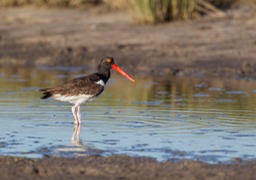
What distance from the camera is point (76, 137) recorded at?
954 centimetres

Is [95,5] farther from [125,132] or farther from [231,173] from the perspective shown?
[231,173]

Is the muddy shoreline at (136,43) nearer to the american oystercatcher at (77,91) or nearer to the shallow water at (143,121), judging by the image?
the shallow water at (143,121)

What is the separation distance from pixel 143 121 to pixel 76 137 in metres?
1.47

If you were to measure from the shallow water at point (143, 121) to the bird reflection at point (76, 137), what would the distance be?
0.5 inches

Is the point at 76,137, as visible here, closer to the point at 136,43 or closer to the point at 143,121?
the point at 143,121

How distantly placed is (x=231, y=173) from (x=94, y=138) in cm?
254

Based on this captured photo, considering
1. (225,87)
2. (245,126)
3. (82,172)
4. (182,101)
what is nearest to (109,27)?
(225,87)

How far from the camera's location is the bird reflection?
9133mm

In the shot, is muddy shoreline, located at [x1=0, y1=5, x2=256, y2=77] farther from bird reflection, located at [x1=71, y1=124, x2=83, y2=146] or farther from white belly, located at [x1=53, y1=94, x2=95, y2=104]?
bird reflection, located at [x1=71, y1=124, x2=83, y2=146]

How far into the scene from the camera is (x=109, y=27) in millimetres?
19812

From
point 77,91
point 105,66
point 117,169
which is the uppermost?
Answer: point 105,66

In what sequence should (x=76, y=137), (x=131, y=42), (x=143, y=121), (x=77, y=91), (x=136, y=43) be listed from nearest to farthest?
(x=76, y=137) → (x=143, y=121) → (x=77, y=91) → (x=136, y=43) → (x=131, y=42)

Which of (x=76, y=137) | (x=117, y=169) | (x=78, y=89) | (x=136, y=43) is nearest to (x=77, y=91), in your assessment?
(x=78, y=89)

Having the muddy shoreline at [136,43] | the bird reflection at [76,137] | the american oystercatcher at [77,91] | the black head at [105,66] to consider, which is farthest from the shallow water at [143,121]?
the muddy shoreline at [136,43]
